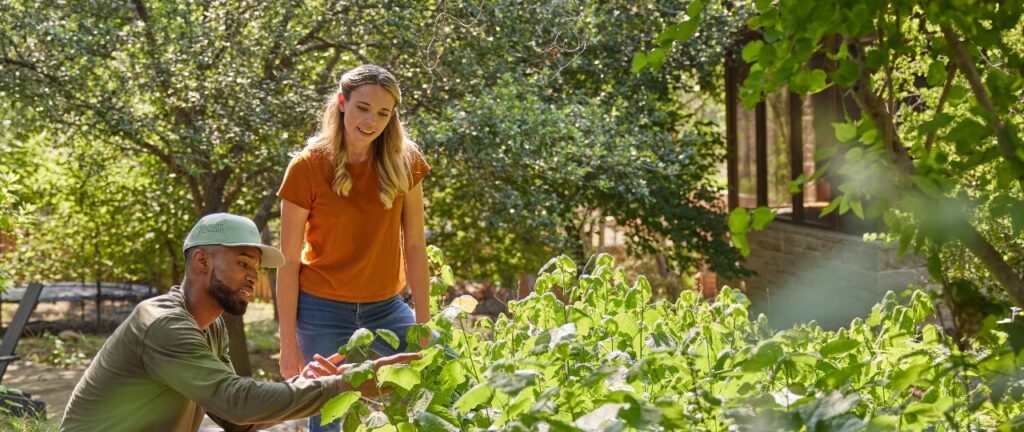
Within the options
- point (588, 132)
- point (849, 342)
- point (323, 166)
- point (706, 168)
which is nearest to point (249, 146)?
point (588, 132)

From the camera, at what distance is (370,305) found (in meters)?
3.93

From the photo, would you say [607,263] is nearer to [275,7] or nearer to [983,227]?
[983,227]

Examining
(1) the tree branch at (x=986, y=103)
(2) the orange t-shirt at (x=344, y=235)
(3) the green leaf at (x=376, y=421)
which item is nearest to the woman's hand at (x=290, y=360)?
(2) the orange t-shirt at (x=344, y=235)

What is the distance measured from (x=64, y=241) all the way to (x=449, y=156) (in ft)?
23.8

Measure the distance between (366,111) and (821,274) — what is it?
871 cm

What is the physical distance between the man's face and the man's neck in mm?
20

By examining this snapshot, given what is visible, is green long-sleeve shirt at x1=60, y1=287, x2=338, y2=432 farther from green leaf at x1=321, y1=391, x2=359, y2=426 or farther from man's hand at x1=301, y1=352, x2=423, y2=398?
green leaf at x1=321, y1=391, x2=359, y2=426

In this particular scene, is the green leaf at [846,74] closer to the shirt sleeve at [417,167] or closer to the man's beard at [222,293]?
the man's beard at [222,293]

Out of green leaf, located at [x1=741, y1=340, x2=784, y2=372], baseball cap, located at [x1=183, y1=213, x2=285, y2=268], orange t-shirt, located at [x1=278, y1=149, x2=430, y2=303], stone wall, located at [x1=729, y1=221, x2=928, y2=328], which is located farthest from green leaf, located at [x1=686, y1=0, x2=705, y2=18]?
stone wall, located at [x1=729, y1=221, x2=928, y2=328]

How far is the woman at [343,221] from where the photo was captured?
Result: 151 inches

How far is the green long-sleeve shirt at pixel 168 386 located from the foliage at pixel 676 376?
11.9 inches

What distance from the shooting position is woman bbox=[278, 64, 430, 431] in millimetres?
3830

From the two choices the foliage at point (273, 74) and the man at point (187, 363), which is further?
the foliage at point (273, 74)

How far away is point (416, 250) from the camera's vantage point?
4.10 metres
